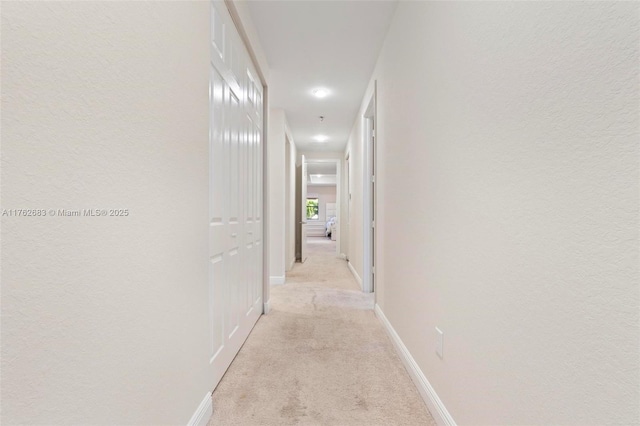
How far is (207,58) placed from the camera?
5.06 feet

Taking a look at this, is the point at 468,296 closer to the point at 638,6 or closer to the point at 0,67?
the point at 638,6

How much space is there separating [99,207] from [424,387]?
1.63 m

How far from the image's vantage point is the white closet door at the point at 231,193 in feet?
5.69

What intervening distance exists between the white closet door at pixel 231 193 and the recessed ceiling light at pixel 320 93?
132 centimetres

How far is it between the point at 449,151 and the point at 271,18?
1.91 meters

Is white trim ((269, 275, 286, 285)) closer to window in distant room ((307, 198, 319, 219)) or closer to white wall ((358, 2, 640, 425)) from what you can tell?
white wall ((358, 2, 640, 425))

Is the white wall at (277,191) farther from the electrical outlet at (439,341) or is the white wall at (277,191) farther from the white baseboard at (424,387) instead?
the electrical outlet at (439,341)

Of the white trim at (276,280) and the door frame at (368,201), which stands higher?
the door frame at (368,201)

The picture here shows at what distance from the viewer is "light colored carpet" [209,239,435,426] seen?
1.55 meters

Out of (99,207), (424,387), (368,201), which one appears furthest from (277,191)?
(99,207)

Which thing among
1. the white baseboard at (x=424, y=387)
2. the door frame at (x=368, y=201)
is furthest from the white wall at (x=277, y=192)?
the white baseboard at (x=424, y=387)

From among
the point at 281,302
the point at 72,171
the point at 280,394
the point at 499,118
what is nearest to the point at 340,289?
the point at 281,302

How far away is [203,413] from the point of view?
146cm

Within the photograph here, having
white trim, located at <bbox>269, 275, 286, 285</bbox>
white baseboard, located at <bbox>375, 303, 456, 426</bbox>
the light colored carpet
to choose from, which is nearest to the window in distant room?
white trim, located at <bbox>269, 275, 286, 285</bbox>
